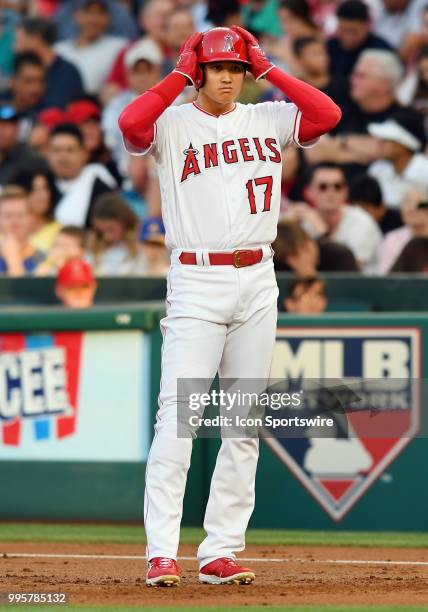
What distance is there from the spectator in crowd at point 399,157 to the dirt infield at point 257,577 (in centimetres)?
442

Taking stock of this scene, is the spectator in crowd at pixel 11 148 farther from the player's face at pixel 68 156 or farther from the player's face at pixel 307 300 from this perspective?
the player's face at pixel 307 300

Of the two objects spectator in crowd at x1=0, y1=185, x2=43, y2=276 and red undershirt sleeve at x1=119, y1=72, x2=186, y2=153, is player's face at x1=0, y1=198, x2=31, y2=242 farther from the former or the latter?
red undershirt sleeve at x1=119, y1=72, x2=186, y2=153

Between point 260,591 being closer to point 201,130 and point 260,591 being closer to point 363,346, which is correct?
point 201,130

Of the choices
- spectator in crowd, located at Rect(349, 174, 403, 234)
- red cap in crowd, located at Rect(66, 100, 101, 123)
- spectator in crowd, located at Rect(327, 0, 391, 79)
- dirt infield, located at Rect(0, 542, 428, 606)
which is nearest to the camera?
dirt infield, located at Rect(0, 542, 428, 606)

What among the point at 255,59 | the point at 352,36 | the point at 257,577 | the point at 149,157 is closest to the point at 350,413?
the point at 257,577

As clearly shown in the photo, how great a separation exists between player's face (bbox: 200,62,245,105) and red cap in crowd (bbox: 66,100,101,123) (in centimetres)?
706

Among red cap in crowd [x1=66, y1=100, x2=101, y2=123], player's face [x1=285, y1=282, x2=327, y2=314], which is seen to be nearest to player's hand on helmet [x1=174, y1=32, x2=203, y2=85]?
player's face [x1=285, y1=282, x2=327, y2=314]

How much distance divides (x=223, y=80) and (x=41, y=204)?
20.2 ft

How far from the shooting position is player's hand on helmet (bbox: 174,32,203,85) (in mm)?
5000

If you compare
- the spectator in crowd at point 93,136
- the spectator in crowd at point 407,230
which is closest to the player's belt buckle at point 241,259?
the spectator in crowd at point 407,230

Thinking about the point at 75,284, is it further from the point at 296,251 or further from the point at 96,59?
the point at 96,59

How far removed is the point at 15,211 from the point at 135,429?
11.9 feet

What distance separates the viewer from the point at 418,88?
36.7 feet

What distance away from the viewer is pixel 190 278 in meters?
5.07
